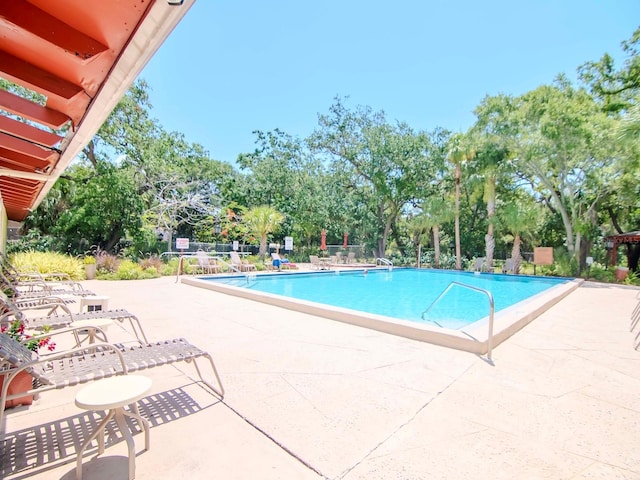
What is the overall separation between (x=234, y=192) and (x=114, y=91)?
21.7 meters

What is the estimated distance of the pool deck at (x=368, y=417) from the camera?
78.0 inches

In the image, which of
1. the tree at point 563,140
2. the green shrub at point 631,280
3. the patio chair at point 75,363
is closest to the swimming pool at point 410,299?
the green shrub at point 631,280

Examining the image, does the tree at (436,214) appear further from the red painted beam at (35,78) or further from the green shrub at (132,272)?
the red painted beam at (35,78)

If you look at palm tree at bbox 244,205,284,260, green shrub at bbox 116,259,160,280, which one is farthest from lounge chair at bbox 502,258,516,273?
green shrub at bbox 116,259,160,280

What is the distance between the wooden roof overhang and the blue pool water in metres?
6.25

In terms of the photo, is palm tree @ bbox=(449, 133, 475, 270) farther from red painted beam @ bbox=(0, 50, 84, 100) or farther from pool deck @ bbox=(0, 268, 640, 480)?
red painted beam @ bbox=(0, 50, 84, 100)

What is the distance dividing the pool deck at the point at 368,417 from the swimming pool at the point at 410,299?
0.39m

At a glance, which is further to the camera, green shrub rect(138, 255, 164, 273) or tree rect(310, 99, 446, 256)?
tree rect(310, 99, 446, 256)

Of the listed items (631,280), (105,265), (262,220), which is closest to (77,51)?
(105,265)

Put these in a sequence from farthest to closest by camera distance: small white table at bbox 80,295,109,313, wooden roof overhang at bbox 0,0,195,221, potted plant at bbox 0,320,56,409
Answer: small white table at bbox 80,295,109,313 < potted plant at bbox 0,320,56,409 < wooden roof overhang at bbox 0,0,195,221

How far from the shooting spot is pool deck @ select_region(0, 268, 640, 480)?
1982 mm

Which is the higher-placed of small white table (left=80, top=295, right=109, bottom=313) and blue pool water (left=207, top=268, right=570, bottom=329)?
small white table (left=80, top=295, right=109, bottom=313)

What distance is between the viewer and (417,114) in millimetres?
23172

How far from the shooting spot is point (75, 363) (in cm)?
240
